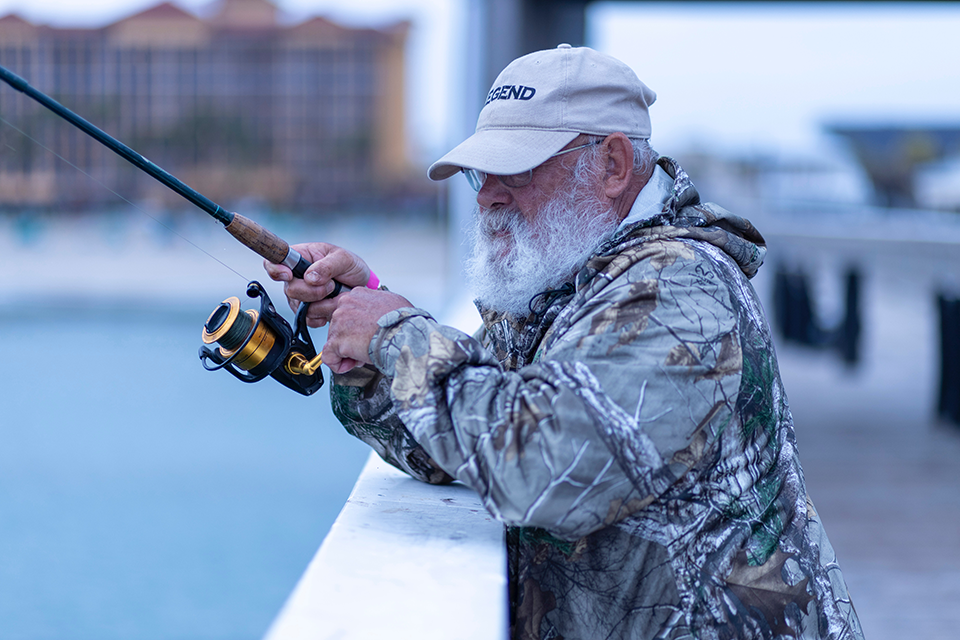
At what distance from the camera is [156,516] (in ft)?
21.4

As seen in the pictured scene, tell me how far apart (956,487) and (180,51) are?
207ft

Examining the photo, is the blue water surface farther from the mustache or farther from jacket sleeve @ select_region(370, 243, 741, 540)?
jacket sleeve @ select_region(370, 243, 741, 540)

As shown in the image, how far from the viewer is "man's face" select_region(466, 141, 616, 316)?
1.56 metres

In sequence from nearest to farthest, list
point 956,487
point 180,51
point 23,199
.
Answer: point 956,487, point 23,199, point 180,51

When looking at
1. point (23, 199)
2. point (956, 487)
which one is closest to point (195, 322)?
point (956, 487)

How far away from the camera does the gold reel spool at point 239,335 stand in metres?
1.69

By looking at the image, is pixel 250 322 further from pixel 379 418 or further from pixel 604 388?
pixel 604 388

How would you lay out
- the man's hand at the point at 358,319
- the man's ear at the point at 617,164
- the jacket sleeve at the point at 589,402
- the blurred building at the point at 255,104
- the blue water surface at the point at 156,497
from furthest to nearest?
the blurred building at the point at 255,104 < the blue water surface at the point at 156,497 < the man's ear at the point at 617,164 < the man's hand at the point at 358,319 < the jacket sleeve at the point at 589,402

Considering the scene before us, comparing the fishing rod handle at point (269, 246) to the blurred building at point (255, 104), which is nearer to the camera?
the fishing rod handle at point (269, 246)

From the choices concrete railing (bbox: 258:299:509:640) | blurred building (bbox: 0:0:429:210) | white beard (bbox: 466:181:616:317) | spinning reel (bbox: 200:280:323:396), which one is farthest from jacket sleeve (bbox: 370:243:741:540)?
blurred building (bbox: 0:0:429:210)

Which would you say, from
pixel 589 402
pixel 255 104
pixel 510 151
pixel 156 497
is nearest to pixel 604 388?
pixel 589 402

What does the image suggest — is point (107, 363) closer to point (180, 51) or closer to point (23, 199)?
point (23, 199)

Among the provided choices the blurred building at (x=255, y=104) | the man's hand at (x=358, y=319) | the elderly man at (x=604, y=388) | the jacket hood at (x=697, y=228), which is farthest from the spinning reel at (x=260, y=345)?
the blurred building at (x=255, y=104)

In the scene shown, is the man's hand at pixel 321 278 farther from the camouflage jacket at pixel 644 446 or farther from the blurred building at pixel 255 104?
the blurred building at pixel 255 104
